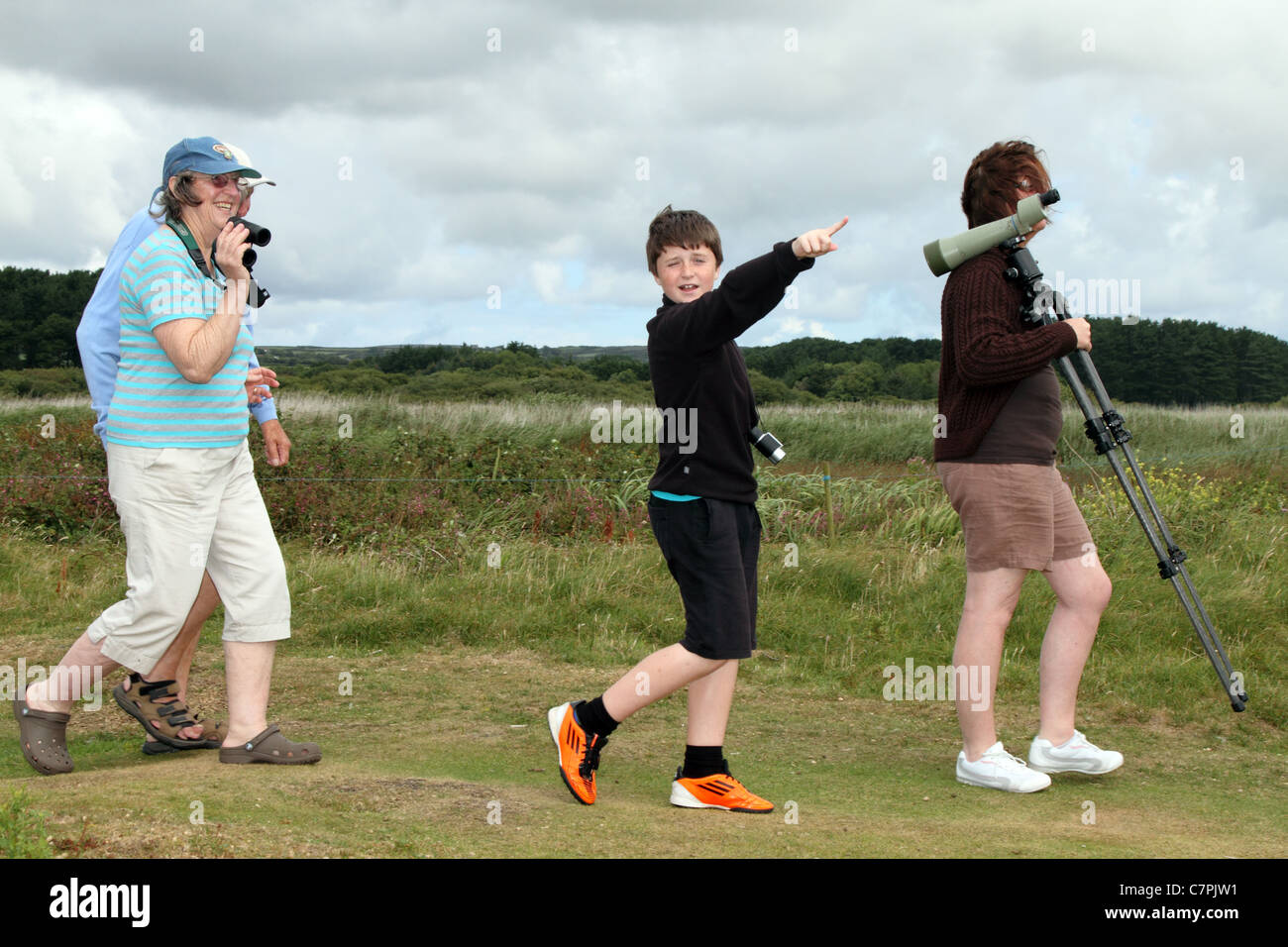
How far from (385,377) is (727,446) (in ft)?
72.0

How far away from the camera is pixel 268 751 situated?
14.9ft

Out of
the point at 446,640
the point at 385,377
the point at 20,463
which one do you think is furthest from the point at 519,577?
the point at 385,377

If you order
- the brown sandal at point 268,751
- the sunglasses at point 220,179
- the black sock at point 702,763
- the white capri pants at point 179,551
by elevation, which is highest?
the sunglasses at point 220,179

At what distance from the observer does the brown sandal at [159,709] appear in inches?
189

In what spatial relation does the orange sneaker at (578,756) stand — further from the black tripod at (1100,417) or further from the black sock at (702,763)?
the black tripod at (1100,417)

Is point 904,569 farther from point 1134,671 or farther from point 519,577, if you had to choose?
point 519,577

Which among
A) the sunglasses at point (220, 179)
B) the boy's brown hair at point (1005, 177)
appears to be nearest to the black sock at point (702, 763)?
the boy's brown hair at point (1005, 177)

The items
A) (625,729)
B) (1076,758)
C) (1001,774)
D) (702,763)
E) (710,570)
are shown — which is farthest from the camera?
(625,729)

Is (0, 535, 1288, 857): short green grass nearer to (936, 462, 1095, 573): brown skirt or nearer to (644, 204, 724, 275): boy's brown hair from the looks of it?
(936, 462, 1095, 573): brown skirt

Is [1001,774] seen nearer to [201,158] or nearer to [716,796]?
[716,796]

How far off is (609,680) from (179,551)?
2.60 m

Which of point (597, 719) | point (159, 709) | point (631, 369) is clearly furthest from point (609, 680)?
point (631, 369)

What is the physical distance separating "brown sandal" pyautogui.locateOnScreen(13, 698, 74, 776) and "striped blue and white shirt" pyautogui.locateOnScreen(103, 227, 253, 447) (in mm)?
1054

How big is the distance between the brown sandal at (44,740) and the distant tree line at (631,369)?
14.0m
